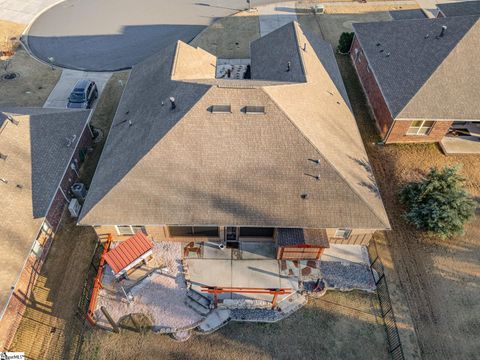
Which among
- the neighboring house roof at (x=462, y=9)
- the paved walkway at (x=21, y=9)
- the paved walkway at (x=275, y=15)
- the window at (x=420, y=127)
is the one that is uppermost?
the neighboring house roof at (x=462, y=9)

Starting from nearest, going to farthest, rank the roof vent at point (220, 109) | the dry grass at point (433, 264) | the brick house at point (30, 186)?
the brick house at point (30, 186) → the dry grass at point (433, 264) → the roof vent at point (220, 109)

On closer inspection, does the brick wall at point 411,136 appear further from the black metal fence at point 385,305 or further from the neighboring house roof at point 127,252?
the neighboring house roof at point 127,252

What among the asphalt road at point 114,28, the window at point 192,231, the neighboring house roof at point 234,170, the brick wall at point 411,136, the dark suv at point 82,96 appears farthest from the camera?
the asphalt road at point 114,28

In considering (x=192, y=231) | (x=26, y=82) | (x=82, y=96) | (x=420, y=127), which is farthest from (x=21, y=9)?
(x=420, y=127)

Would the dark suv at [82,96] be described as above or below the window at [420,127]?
below

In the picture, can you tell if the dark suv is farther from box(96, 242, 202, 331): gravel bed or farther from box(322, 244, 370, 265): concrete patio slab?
box(322, 244, 370, 265): concrete patio slab

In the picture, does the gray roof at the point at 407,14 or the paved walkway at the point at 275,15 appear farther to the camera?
the paved walkway at the point at 275,15

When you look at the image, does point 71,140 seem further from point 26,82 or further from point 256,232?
point 256,232

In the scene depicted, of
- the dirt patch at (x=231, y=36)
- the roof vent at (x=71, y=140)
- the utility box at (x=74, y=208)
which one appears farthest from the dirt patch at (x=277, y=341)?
the dirt patch at (x=231, y=36)

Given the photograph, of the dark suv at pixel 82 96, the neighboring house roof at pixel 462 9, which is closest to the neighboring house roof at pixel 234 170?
the dark suv at pixel 82 96
